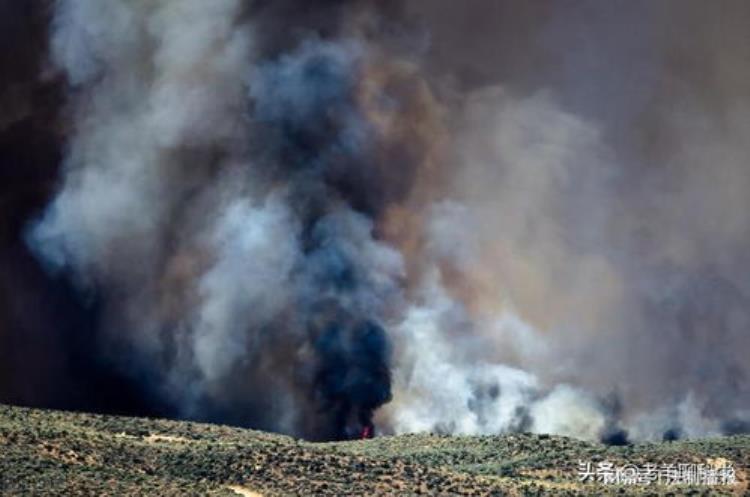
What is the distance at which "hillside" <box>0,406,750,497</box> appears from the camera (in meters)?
95.3

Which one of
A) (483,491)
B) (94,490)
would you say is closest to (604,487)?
(483,491)

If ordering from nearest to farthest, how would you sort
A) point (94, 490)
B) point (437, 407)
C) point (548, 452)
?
point (94, 490) < point (548, 452) < point (437, 407)

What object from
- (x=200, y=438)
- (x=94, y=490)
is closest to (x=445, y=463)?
(x=200, y=438)

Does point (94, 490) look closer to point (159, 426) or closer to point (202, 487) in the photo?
point (202, 487)

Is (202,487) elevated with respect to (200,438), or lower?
lower

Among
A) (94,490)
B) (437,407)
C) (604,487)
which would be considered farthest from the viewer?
(437,407)

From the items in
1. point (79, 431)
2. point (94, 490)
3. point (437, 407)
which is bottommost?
point (94, 490)

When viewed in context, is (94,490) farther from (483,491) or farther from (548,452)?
(548,452)

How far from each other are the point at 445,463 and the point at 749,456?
45.3 feet

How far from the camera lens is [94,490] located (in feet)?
303

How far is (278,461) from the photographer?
99.4 m

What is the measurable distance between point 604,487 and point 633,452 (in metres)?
7.39

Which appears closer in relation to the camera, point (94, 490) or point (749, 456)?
point (94, 490)

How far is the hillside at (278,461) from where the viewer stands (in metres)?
95.3
